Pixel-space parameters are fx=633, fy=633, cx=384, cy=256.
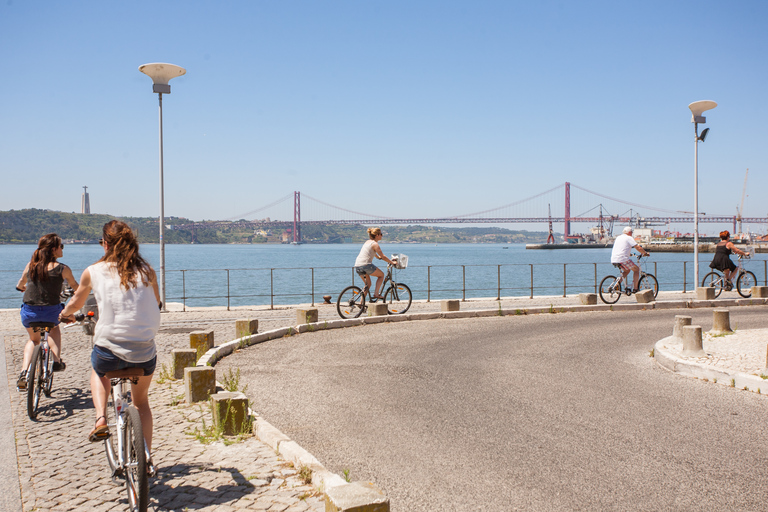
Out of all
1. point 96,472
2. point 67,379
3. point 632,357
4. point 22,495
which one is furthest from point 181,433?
point 632,357

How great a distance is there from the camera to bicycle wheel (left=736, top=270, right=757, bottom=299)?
1716 cm

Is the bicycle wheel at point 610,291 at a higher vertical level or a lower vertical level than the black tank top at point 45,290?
lower

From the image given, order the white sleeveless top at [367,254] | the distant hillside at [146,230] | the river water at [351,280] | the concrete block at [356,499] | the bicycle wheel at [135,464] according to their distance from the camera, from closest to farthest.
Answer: the concrete block at [356,499], the bicycle wheel at [135,464], the white sleeveless top at [367,254], the river water at [351,280], the distant hillside at [146,230]

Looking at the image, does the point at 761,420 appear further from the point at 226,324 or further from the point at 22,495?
the point at 226,324

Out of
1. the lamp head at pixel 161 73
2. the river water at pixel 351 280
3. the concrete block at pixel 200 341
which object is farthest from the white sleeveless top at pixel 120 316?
the lamp head at pixel 161 73

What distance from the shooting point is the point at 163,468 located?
4359mm

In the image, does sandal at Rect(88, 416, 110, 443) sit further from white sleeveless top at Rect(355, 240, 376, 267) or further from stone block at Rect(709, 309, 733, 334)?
stone block at Rect(709, 309, 733, 334)

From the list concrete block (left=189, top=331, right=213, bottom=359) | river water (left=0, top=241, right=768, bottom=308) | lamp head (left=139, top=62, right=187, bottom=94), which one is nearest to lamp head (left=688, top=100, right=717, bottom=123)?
river water (left=0, top=241, right=768, bottom=308)

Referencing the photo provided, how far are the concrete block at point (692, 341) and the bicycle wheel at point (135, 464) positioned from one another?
686 cm

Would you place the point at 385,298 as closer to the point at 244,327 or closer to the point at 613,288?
the point at 244,327

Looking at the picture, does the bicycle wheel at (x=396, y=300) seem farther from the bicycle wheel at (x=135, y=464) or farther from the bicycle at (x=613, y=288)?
the bicycle wheel at (x=135, y=464)

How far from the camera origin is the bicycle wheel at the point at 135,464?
3.35m

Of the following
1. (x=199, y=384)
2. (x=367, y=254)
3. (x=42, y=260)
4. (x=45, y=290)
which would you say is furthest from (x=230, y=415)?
(x=367, y=254)

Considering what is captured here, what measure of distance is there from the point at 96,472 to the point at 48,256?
2.68 meters
